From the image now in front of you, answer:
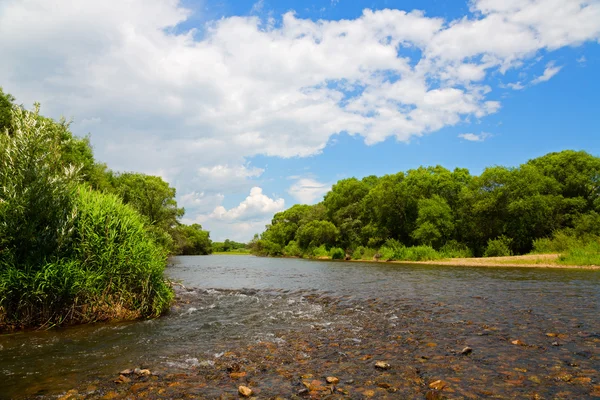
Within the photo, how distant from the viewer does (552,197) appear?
191 feet

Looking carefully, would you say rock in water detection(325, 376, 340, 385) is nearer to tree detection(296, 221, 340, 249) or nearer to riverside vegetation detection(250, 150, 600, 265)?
riverside vegetation detection(250, 150, 600, 265)

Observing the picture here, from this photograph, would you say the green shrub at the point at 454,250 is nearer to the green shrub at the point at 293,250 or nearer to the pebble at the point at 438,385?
the green shrub at the point at 293,250

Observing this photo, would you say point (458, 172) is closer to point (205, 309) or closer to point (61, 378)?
point (205, 309)

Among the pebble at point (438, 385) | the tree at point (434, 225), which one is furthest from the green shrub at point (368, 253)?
the pebble at point (438, 385)

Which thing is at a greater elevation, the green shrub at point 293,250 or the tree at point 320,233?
the tree at point 320,233

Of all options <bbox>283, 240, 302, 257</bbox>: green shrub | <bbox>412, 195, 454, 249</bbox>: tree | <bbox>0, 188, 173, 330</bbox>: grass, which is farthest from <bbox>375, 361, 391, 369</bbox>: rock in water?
<bbox>283, 240, 302, 257</bbox>: green shrub

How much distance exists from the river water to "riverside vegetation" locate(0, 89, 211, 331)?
97 cm

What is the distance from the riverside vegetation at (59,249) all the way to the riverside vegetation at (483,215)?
140ft

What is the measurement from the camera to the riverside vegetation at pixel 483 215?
181ft

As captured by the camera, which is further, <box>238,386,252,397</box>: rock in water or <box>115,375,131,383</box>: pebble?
<box>115,375,131,383</box>: pebble

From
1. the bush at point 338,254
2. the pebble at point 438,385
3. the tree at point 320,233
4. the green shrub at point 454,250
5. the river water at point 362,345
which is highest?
the tree at point 320,233

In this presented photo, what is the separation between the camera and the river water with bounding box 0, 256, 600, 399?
7641 mm

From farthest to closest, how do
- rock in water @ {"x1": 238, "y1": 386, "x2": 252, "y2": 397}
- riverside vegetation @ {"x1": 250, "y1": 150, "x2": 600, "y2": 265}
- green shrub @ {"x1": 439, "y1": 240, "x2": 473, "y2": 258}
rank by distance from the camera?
green shrub @ {"x1": 439, "y1": 240, "x2": 473, "y2": 258}, riverside vegetation @ {"x1": 250, "y1": 150, "x2": 600, "y2": 265}, rock in water @ {"x1": 238, "y1": 386, "x2": 252, "y2": 397}

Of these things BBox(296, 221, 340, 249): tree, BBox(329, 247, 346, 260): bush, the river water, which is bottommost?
BBox(329, 247, 346, 260): bush
